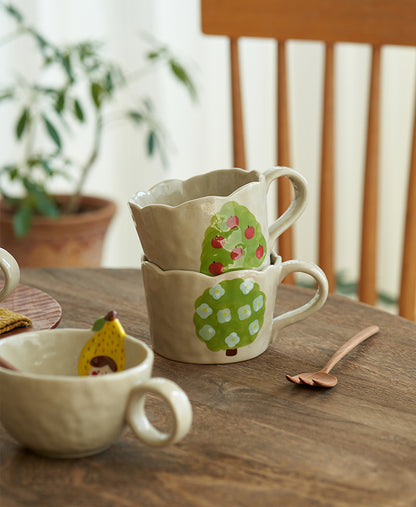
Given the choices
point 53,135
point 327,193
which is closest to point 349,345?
Answer: point 327,193

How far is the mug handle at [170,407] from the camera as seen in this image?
48 centimetres

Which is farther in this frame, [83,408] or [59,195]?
[59,195]

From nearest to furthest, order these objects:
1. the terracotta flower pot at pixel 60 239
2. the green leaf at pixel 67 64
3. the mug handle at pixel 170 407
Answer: the mug handle at pixel 170 407
the green leaf at pixel 67 64
the terracotta flower pot at pixel 60 239

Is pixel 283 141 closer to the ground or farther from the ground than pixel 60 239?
farther from the ground

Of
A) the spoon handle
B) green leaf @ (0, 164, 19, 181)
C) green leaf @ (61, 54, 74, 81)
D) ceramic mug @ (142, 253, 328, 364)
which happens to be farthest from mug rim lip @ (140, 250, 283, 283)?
green leaf @ (0, 164, 19, 181)

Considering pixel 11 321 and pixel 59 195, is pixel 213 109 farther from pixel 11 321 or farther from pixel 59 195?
pixel 11 321

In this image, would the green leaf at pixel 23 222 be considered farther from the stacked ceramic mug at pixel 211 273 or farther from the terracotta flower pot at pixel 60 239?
the stacked ceramic mug at pixel 211 273

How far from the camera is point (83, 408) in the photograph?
487 millimetres

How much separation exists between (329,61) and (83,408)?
0.84 meters

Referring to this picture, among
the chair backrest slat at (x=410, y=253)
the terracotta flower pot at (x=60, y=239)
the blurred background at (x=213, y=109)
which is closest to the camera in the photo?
the chair backrest slat at (x=410, y=253)

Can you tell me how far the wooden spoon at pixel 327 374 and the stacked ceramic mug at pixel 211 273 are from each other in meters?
0.06

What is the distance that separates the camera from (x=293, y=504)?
47 centimetres

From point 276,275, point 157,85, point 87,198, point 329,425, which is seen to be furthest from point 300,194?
point 157,85

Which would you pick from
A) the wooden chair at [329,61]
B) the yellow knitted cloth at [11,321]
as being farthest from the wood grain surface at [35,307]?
the wooden chair at [329,61]
